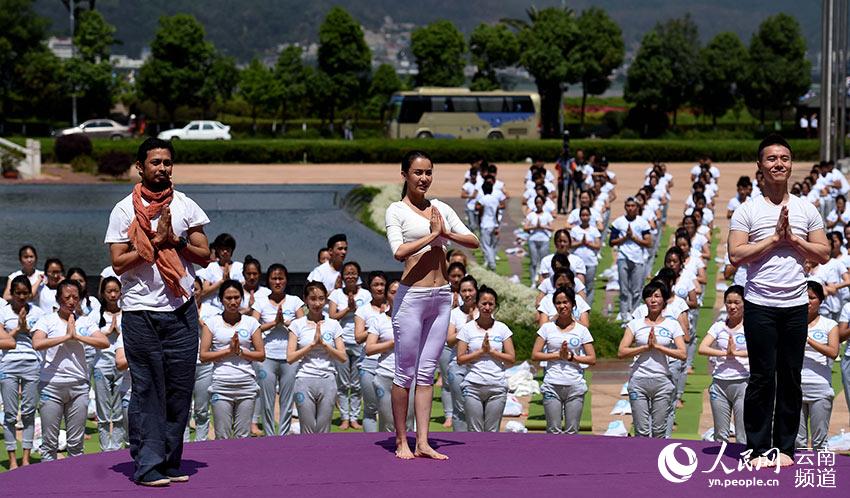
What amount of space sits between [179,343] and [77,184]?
31.0 meters

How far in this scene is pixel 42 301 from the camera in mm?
13852

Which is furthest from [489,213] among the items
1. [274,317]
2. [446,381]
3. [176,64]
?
[176,64]

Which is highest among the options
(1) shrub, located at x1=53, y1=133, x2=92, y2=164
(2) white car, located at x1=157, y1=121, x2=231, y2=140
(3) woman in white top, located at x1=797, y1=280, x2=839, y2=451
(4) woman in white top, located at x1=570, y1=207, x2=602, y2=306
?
(2) white car, located at x1=157, y1=121, x2=231, y2=140

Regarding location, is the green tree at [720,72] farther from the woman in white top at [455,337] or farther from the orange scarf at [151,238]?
the orange scarf at [151,238]

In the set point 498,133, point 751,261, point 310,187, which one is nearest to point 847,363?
point 751,261

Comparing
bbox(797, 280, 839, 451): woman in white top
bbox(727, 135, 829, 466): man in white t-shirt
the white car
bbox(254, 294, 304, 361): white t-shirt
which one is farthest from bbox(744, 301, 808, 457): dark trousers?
the white car

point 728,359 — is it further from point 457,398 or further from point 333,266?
point 333,266

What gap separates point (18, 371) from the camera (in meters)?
11.9

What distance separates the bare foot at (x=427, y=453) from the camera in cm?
816

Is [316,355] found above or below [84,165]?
below

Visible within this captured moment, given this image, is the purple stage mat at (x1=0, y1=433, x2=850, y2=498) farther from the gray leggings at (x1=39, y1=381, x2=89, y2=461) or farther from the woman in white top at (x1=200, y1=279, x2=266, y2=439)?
the gray leggings at (x1=39, y1=381, x2=89, y2=461)

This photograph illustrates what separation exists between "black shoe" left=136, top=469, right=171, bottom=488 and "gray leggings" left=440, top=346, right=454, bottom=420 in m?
5.17

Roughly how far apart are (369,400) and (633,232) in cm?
712

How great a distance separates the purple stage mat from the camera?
741cm
